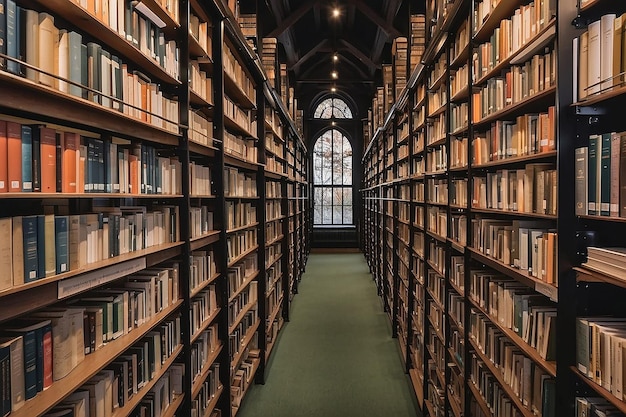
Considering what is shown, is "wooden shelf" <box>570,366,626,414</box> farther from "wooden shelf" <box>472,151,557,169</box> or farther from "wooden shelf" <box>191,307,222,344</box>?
"wooden shelf" <box>191,307,222,344</box>

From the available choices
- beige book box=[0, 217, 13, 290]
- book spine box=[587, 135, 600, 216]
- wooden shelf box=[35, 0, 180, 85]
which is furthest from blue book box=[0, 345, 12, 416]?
book spine box=[587, 135, 600, 216]

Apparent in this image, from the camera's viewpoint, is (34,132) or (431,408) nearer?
(34,132)

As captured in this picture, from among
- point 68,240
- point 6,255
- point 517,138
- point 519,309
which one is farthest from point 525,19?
point 6,255

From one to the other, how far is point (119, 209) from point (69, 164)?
19.4 inches

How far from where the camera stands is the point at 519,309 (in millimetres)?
2086

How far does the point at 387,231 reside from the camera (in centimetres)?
744

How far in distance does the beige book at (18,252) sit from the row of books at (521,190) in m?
1.86

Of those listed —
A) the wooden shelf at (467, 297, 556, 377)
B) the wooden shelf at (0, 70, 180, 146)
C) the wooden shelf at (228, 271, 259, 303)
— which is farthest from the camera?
the wooden shelf at (228, 271, 259, 303)

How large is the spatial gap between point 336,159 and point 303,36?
15.5 feet

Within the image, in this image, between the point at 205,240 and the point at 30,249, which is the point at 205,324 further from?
the point at 30,249

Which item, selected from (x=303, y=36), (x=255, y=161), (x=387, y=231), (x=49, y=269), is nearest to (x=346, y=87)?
(x=303, y=36)

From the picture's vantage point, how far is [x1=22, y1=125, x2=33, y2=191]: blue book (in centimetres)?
130

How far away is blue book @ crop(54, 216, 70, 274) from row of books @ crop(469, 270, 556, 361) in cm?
184

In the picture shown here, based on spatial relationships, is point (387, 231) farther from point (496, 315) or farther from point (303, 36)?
point (303, 36)
